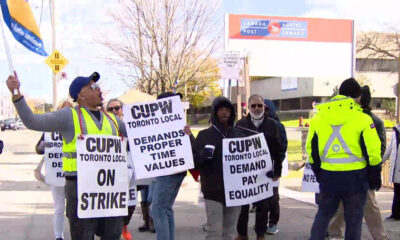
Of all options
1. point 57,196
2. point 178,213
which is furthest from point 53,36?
point 57,196

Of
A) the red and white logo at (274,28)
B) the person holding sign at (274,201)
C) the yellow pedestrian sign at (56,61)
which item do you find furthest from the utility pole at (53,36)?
the person holding sign at (274,201)

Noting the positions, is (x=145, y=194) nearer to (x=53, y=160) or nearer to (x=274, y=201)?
(x=53, y=160)

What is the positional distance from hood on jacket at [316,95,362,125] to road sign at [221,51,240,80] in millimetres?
6788

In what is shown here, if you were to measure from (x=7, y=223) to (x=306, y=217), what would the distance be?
4.72 meters

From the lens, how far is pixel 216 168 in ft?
16.8

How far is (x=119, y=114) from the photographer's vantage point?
6547mm

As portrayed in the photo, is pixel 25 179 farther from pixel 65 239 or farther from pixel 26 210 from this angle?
pixel 65 239

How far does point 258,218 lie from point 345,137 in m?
1.56

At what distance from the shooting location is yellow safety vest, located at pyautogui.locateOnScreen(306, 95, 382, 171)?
15.6ft

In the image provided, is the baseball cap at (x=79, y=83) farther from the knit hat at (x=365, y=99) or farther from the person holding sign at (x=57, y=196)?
Answer: the knit hat at (x=365, y=99)

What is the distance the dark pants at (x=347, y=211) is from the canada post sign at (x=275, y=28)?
54.2 ft

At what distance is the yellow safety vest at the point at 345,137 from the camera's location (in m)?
4.76

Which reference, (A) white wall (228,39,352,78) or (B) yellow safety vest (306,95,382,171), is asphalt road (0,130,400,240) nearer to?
(B) yellow safety vest (306,95,382,171)

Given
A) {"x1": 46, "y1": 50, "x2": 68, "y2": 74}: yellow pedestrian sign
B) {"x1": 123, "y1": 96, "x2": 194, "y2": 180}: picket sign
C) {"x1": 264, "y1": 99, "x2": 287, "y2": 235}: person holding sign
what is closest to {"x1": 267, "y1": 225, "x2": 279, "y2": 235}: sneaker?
{"x1": 264, "y1": 99, "x2": 287, "y2": 235}: person holding sign
